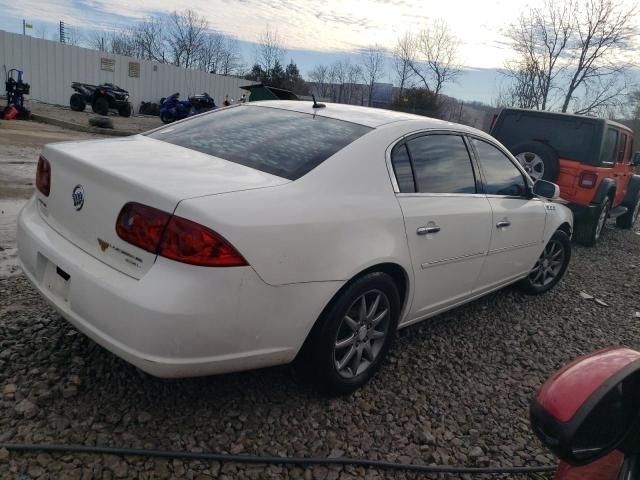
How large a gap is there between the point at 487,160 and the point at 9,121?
600 inches

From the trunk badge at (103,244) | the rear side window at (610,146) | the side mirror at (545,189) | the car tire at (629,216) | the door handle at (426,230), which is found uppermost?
the rear side window at (610,146)

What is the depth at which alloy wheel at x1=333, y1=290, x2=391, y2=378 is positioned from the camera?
263cm

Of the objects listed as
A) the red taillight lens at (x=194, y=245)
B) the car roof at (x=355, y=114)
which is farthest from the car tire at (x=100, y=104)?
the red taillight lens at (x=194, y=245)

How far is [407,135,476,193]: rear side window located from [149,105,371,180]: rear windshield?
16.6 inches

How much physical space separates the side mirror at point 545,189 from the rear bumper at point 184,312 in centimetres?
285

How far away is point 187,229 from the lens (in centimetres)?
195

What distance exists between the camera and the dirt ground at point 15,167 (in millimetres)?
4359

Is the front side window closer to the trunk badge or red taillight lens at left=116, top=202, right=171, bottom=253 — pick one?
red taillight lens at left=116, top=202, right=171, bottom=253

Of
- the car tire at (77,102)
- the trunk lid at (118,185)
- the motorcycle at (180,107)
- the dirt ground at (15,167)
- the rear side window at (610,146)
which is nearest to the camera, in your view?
the trunk lid at (118,185)

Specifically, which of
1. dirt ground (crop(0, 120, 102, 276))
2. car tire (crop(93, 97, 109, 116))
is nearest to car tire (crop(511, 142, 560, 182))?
dirt ground (crop(0, 120, 102, 276))

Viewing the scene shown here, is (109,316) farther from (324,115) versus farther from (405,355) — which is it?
(405,355)

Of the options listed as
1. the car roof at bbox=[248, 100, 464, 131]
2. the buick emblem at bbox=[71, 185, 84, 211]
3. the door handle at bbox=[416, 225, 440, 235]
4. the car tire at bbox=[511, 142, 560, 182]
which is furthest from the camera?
the car tire at bbox=[511, 142, 560, 182]

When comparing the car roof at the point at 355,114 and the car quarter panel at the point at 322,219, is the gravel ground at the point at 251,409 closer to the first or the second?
the car quarter panel at the point at 322,219

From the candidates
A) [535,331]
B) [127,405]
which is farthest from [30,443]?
[535,331]
